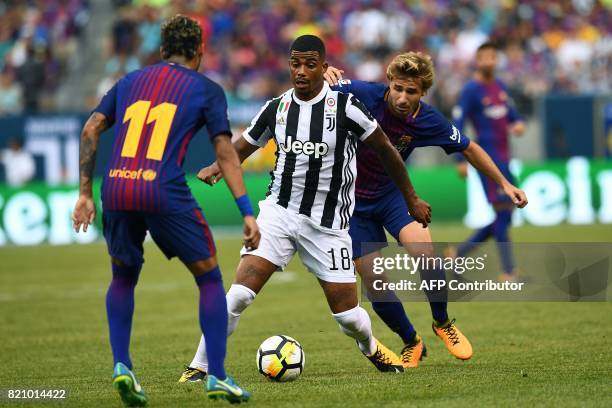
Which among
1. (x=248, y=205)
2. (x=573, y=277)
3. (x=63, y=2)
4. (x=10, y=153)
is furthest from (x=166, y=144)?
(x=63, y=2)

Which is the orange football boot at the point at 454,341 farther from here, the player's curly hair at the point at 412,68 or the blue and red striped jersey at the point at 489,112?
the blue and red striped jersey at the point at 489,112

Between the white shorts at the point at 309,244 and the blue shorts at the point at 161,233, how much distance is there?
1050mm

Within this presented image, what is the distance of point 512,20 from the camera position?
26422 millimetres

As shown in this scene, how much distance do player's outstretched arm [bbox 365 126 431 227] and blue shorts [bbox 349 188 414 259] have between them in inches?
25.7

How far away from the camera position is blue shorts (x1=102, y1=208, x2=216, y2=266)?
20.7 ft

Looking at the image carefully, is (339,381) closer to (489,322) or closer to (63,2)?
(489,322)

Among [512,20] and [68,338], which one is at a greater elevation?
[512,20]

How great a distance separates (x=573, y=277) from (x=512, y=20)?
18.9 meters

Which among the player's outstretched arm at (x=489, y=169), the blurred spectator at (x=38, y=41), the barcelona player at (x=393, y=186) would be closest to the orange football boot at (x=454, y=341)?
the barcelona player at (x=393, y=186)

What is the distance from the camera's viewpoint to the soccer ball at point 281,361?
25.0ft

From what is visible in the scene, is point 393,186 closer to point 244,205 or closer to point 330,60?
point 244,205

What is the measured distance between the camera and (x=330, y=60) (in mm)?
24656

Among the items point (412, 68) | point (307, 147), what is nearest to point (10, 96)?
point (412, 68)

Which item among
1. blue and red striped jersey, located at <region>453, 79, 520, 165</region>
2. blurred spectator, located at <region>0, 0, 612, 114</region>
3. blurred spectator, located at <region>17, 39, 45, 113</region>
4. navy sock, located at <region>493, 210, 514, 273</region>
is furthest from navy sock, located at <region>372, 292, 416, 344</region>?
blurred spectator, located at <region>17, 39, 45, 113</region>
